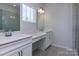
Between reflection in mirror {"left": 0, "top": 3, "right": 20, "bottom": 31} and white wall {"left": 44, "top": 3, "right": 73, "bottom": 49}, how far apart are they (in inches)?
87.2

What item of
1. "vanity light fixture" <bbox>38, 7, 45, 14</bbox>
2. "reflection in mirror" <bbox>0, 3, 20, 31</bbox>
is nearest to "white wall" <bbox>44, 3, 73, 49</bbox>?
"vanity light fixture" <bbox>38, 7, 45, 14</bbox>

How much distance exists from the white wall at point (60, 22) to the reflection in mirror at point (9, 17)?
2.22 m

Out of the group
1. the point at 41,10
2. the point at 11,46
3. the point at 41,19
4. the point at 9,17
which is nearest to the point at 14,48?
the point at 11,46

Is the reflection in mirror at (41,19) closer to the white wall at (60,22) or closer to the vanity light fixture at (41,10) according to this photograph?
the vanity light fixture at (41,10)

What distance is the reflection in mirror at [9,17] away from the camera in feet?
7.03

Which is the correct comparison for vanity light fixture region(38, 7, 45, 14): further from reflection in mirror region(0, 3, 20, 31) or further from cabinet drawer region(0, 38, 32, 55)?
cabinet drawer region(0, 38, 32, 55)

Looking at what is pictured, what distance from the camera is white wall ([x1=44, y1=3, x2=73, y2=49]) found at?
4166mm

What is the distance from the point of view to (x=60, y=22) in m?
4.45

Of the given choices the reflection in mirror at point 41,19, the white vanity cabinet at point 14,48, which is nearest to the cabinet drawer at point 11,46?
the white vanity cabinet at point 14,48

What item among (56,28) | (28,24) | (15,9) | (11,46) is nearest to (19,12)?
(15,9)

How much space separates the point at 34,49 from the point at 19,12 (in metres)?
1.49

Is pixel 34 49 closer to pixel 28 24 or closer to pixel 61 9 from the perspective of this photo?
pixel 28 24

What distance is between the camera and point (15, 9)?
2.52 m

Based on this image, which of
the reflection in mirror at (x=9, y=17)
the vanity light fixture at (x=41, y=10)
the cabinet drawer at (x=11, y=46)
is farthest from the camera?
the vanity light fixture at (x=41, y=10)
